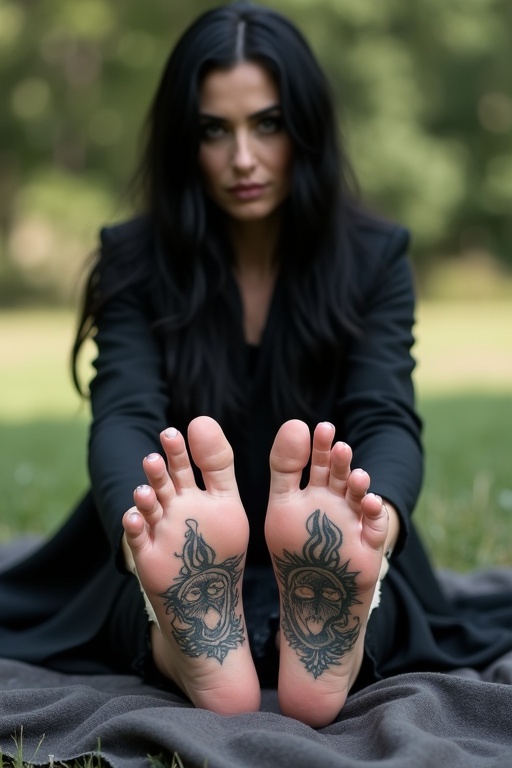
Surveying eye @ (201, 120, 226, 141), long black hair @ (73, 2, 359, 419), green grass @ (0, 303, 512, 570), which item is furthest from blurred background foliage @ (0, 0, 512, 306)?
eye @ (201, 120, 226, 141)

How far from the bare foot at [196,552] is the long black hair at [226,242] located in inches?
24.6

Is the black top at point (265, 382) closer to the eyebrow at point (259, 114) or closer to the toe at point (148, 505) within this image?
the eyebrow at point (259, 114)

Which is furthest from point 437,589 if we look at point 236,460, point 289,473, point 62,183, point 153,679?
point 62,183

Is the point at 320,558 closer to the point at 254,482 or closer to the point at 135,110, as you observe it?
the point at 254,482

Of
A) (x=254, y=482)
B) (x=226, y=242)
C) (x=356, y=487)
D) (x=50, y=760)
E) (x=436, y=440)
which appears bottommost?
(x=436, y=440)

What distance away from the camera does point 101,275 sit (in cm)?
250

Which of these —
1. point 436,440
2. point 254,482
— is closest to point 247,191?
point 254,482

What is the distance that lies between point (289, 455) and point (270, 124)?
867mm

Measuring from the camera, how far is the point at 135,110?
1609cm

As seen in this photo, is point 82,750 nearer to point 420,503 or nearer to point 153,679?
point 153,679

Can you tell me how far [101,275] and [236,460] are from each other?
486 millimetres

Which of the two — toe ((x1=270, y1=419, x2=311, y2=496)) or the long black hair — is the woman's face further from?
toe ((x1=270, y1=419, x2=311, y2=496))

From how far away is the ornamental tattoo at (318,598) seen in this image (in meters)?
1.69

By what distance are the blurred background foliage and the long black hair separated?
13.2m
